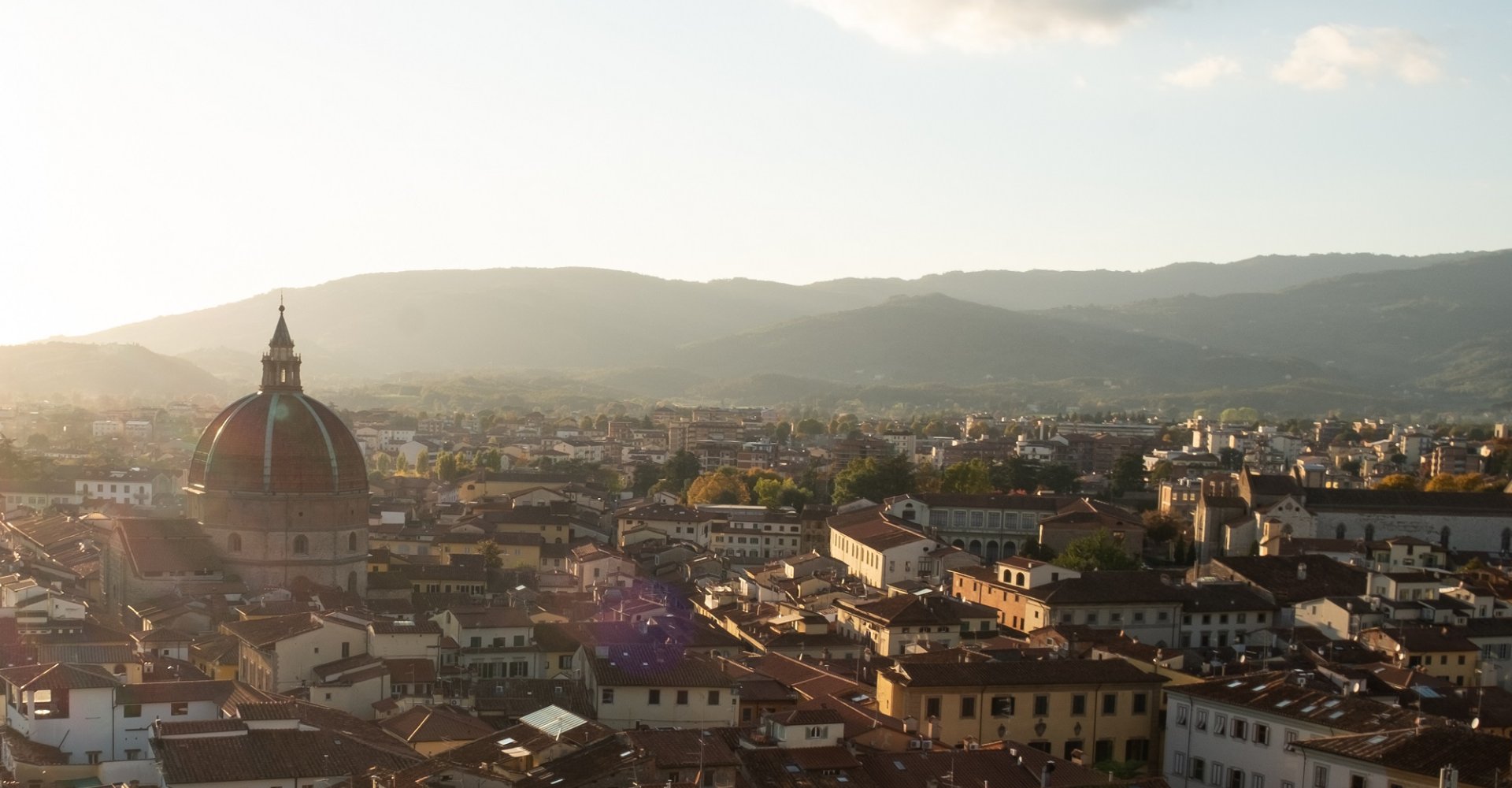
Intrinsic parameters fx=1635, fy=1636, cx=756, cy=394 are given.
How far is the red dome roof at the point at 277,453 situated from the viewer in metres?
50.6

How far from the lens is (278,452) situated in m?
50.8

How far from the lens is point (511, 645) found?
3978 cm

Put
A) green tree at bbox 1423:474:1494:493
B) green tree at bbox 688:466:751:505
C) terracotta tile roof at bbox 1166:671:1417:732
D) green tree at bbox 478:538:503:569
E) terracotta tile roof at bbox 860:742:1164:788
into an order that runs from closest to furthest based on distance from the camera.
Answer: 1. terracotta tile roof at bbox 860:742:1164:788
2. terracotta tile roof at bbox 1166:671:1417:732
3. green tree at bbox 478:538:503:569
4. green tree at bbox 688:466:751:505
5. green tree at bbox 1423:474:1494:493

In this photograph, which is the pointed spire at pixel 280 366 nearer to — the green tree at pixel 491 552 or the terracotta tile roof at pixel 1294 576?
the green tree at pixel 491 552

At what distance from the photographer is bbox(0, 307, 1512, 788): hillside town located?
26.5 m

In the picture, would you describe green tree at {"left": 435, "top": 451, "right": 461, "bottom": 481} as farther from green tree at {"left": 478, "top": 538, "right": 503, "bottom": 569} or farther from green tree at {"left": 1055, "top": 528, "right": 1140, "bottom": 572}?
green tree at {"left": 1055, "top": 528, "right": 1140, "bottom": 572}

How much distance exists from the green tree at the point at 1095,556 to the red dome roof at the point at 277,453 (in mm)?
26151

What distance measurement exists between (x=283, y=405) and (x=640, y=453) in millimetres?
76606

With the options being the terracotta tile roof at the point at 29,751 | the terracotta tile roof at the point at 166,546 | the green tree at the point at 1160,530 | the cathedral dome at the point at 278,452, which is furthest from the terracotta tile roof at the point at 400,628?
the green tree at the point at 1160,530

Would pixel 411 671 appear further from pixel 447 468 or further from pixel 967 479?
pixel 447 468

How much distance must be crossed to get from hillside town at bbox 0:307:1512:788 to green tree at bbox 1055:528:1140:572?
24 cm

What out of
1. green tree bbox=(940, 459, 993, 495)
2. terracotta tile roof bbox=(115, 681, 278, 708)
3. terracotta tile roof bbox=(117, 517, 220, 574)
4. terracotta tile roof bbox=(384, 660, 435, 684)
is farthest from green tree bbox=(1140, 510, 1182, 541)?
terracotta tile roof bbox=(115, 681, 278, 708)

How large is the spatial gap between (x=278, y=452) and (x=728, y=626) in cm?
1537

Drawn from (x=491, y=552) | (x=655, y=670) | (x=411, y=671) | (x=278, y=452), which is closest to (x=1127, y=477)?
(x=491, y=552)
